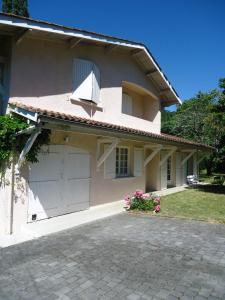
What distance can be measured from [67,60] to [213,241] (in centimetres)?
728

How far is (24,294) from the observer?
392 centimetres

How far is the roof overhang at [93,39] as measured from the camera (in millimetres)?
7363

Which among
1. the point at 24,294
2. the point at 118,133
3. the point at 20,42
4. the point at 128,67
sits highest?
the point at 128,67

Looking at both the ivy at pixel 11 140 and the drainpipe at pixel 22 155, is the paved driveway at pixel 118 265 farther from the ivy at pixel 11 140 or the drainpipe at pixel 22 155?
the ivy at pixel 11 140

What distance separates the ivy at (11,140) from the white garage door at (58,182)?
49cm

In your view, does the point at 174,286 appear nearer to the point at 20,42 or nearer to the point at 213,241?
the point at 213,241

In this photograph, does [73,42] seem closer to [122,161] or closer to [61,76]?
[61,76]

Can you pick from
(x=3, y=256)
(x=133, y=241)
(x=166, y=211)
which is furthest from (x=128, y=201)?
(x=3, y=256)

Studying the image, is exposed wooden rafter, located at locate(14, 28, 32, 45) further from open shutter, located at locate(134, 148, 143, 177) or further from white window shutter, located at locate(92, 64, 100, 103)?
open shutter, located at locate(134, 148, 143, 177)

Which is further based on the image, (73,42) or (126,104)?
(126,104)

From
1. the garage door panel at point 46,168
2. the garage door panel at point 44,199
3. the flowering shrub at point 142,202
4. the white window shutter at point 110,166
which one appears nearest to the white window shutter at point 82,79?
the white window shutter at point 110,166

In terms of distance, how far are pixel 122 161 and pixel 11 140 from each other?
6.32 meters

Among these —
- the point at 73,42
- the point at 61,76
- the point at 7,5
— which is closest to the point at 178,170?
the point at 61,76

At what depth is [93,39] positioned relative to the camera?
9.51 metres
